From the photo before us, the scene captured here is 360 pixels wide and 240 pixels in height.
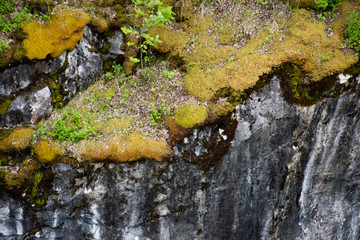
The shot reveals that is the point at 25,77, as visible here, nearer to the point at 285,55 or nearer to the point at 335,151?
the point at 285,55

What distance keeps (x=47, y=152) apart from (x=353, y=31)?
9.25 meters

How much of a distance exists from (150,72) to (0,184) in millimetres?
5046

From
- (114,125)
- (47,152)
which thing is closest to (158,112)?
(114,125)

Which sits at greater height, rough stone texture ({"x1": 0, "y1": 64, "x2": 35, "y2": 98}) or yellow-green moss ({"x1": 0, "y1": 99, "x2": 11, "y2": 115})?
rough stone texture ({"x1": 0, "y1": 64, "x2": 35, "y2": 98})

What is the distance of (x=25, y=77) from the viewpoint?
6590 millimetres

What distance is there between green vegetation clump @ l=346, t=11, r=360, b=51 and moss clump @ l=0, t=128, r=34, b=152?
9.52m

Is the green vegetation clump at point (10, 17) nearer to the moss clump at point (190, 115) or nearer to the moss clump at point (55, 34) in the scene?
the moss clump at point (55, 34)

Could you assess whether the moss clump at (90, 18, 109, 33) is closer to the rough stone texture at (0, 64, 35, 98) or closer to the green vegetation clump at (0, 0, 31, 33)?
the green vegetation clump at (0, 0, 31, 33)

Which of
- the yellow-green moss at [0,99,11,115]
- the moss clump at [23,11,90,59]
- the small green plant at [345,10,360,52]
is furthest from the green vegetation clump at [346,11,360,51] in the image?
the yellow-green moss at [0,99,11,115]

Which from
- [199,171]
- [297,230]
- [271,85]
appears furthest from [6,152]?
[297,230]

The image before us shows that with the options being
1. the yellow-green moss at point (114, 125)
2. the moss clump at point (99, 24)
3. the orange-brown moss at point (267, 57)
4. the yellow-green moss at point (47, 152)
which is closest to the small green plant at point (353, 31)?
the orange-brown moss at point (267, 57)

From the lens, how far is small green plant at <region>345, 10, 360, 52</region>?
682cm

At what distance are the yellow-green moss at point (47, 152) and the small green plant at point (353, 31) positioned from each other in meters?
8.81

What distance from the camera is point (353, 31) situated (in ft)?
22.5
